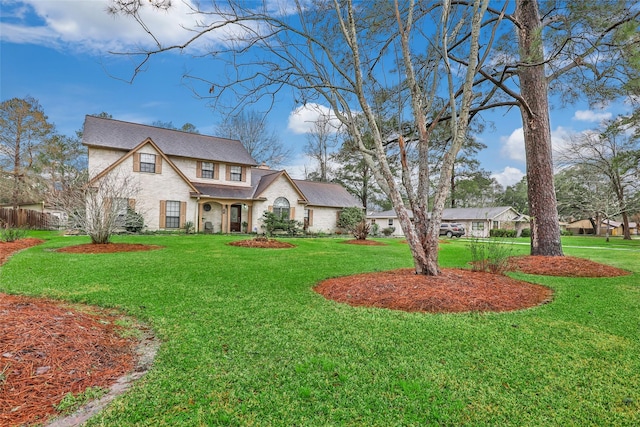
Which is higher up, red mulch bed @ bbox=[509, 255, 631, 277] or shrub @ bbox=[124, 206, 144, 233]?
shrub @ bbox=[124, 206, 144, 233]

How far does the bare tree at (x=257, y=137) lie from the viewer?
115 feet

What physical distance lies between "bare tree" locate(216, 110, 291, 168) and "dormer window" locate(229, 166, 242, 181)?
10.7 metres

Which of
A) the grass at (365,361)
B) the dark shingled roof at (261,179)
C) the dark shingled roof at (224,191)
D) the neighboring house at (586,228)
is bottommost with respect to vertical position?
the grass at (365,361)

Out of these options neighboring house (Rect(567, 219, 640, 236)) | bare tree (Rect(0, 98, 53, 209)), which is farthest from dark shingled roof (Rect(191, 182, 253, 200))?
neighboring house (Rect(567, 219, 640, 236))

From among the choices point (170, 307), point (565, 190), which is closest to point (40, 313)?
point (170, 307)

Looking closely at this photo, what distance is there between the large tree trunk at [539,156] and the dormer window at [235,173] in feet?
63.5

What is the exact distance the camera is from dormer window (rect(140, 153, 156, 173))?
19.4 meters

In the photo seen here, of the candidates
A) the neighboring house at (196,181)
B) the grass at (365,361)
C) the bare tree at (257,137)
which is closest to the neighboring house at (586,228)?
the neighboring house at (196,181)

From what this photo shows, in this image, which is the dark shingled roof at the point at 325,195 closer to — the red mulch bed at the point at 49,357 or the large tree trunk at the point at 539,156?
the large tree trunk at the point at 539,156

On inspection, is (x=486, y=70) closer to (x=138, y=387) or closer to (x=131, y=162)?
(x=138, y=387)

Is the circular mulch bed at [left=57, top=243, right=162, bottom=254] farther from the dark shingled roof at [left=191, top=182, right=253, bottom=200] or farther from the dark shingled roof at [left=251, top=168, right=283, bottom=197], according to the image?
the dark shingled roof at [left=251, top=168, right=283, bottom=197]

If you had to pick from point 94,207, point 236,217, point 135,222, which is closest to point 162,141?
point 236,217

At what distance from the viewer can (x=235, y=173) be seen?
24.6 meters

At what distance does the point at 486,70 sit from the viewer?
8.30 m
